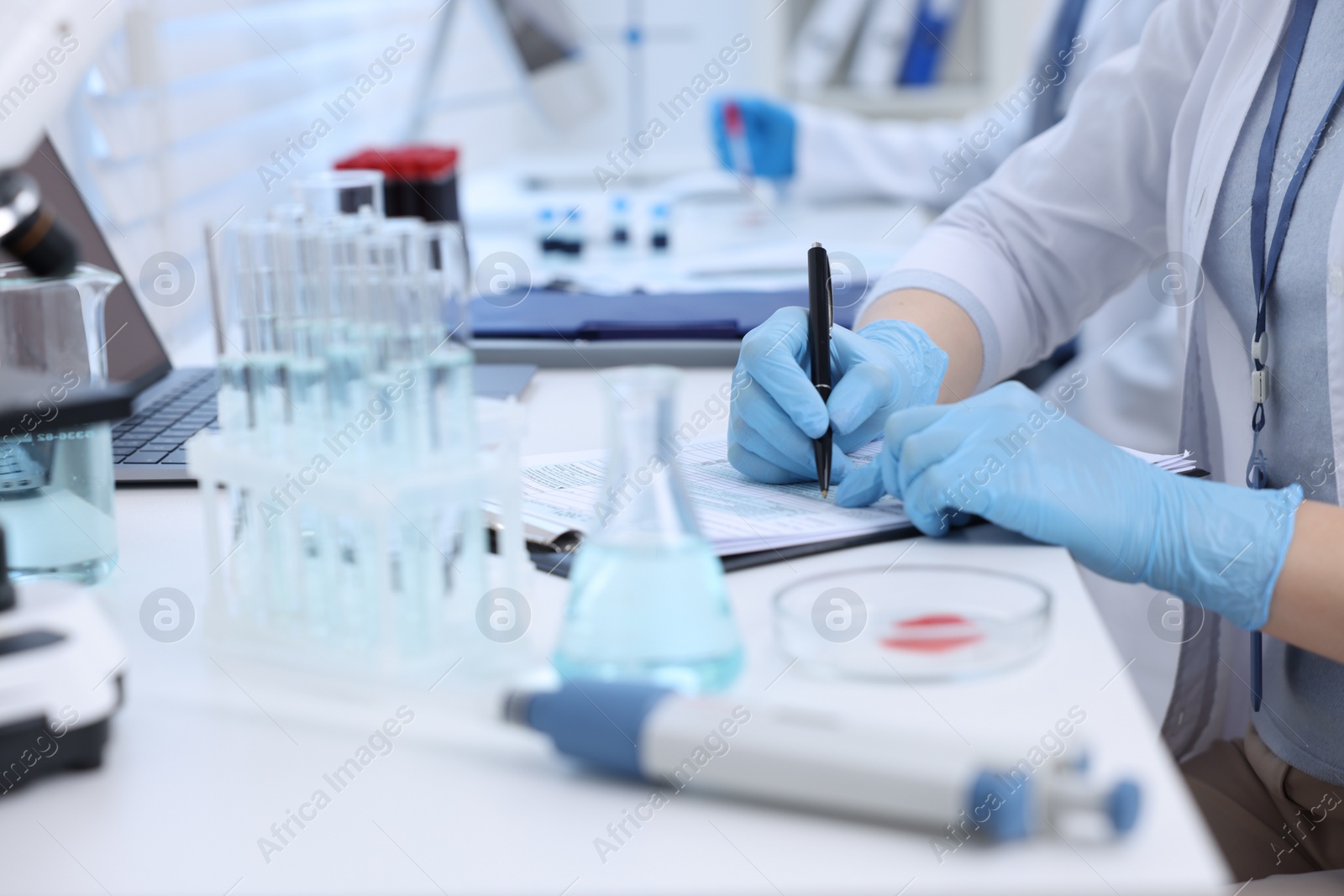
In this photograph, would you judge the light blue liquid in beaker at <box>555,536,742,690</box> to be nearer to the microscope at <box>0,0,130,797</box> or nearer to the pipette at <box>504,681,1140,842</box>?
the pipette at <box>504,681,1140,842</box>

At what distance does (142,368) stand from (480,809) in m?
0.95

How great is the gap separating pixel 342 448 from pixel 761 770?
0.27m

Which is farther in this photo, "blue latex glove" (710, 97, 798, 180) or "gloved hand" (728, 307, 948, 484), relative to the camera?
"blue latex glove" (710, 97, 798, 180)

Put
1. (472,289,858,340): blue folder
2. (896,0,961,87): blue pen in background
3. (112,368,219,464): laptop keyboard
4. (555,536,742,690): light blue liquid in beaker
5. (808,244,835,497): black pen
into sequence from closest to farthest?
(555,536,742,690): light blue liquid in beaker < (808,244,835,497): black pen < (112,368,219,464): laptop keyboard < (472,289,858,340): blue folder < (896,0,961,87): blue pen in background

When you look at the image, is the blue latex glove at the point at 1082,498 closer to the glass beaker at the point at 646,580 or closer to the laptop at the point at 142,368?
the glass beaker at the point at 646,580

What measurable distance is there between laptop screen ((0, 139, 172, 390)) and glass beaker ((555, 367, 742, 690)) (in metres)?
0.82

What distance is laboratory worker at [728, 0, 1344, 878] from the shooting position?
0.83m

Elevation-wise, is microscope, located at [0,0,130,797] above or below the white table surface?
above

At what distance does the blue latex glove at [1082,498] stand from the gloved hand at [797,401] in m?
0.08

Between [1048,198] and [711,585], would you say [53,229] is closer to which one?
[711,585]

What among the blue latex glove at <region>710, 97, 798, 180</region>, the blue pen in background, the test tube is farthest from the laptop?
the blue pen in background

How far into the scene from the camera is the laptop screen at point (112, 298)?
4.22 feet

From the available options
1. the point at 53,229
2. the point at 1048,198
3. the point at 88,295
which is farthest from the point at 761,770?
the point at 1048,198

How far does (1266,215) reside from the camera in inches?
44.2
